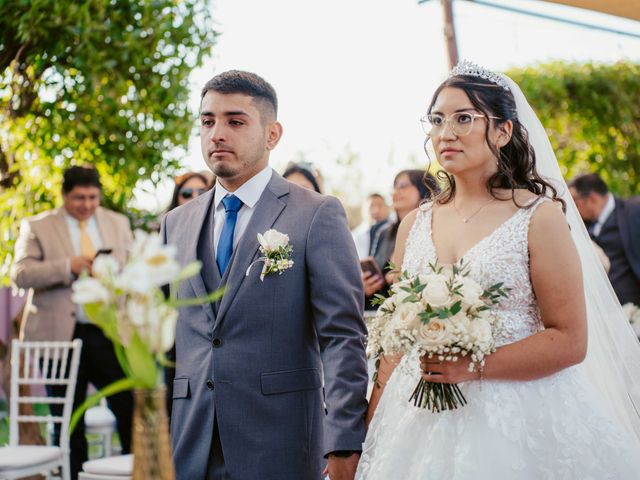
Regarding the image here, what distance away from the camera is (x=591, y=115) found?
1265cm

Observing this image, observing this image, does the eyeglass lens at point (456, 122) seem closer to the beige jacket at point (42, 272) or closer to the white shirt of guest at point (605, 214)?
the beige jacket at point (42, 272)

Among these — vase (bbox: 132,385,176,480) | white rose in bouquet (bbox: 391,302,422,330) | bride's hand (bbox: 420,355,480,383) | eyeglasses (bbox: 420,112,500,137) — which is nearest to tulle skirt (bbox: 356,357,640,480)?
bride's hand (bbox: 420,355,480,383)

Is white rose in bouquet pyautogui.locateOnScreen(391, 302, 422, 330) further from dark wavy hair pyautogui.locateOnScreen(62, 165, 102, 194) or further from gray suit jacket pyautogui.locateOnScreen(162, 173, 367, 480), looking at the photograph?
dark wavy hair pyautogui.locateOnScreen(62, 165, 102, 194)

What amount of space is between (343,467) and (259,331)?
1.69 ft

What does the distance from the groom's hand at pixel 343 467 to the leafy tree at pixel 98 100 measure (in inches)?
163

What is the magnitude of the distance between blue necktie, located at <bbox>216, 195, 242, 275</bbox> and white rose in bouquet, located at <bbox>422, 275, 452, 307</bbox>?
2.57 ft

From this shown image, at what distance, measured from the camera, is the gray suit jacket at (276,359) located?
2.94 meters

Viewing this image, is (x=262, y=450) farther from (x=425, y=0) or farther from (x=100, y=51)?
(x=425, y=0)

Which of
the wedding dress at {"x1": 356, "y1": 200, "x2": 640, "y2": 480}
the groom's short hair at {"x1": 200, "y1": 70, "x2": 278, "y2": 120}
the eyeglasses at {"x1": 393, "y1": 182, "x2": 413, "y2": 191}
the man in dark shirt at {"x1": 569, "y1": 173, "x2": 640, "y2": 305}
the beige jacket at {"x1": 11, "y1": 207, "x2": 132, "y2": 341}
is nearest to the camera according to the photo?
the wedding dress at {"x1": 356, "y1": 200, "x2": 640, "y2": 480}

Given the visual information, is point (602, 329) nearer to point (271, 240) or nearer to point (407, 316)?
point (407, 316)

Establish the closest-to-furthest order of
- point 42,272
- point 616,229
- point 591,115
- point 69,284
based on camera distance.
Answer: point 42,272, point 69,284, point 616,229, point 591,115

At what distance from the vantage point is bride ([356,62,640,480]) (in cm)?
267

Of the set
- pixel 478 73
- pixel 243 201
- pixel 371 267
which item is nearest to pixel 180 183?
pixel 371 267

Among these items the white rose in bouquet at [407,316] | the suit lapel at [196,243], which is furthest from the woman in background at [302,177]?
the white rose in bouquet at [407,316]
